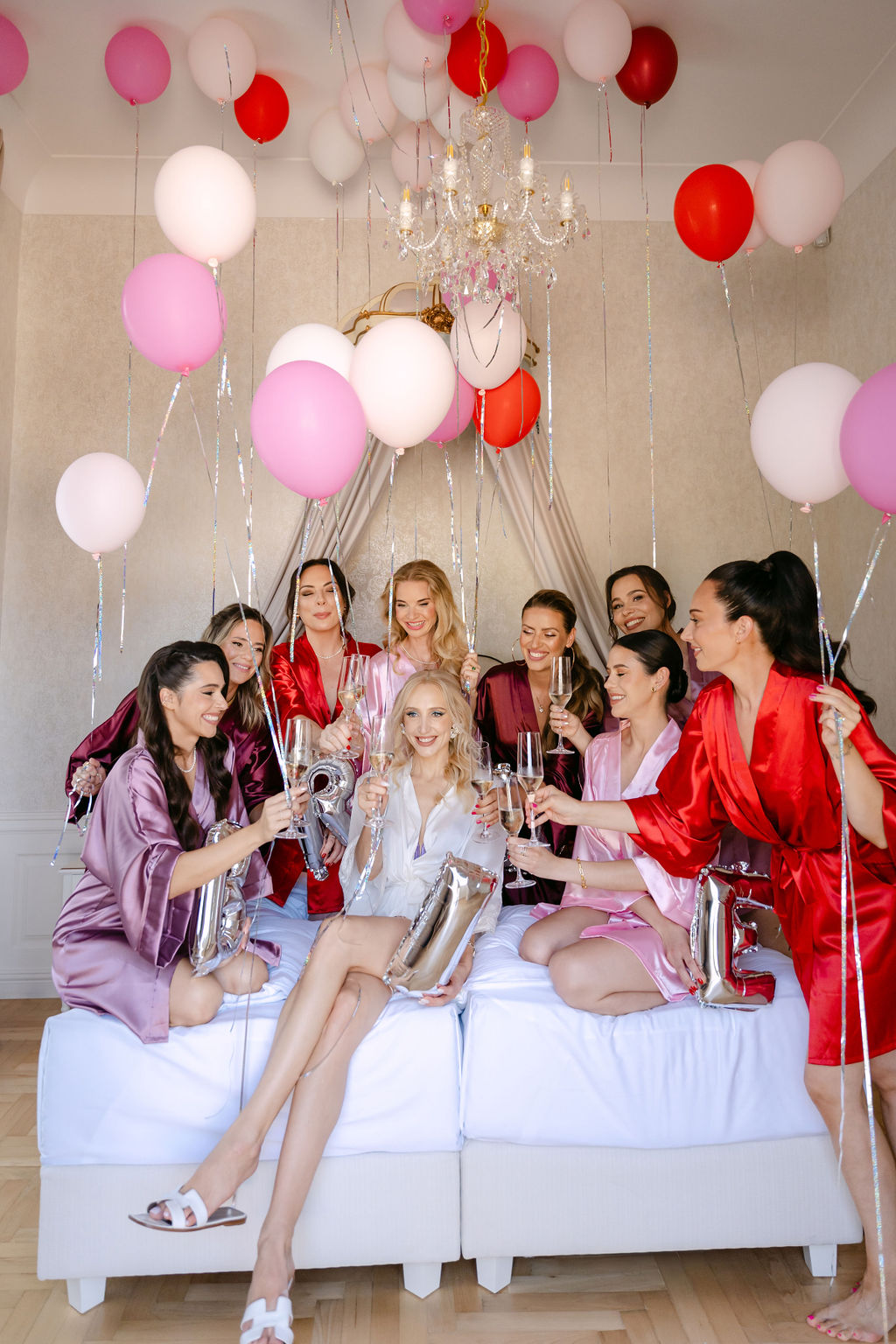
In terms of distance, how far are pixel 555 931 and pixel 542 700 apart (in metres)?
0.98

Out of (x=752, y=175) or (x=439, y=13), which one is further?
(x=752, y=175)

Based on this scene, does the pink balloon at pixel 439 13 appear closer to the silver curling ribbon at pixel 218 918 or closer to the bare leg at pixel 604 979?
the silver curling ribbon at pixel 218 918

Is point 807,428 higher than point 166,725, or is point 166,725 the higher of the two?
point 807,428

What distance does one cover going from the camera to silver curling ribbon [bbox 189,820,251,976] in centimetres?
225

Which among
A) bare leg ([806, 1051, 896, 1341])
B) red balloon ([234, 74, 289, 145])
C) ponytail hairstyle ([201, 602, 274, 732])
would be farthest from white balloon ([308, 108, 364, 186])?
bare leg ([806, 1051, 896, 1341])

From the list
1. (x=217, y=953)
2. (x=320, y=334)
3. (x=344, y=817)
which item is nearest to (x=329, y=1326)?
(x=217, y=953)

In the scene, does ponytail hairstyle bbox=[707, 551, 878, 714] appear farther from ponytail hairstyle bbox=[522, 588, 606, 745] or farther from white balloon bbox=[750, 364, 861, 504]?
ponytail hairstyle bbox=[522, 588, 606, 745]

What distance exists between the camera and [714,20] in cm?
338

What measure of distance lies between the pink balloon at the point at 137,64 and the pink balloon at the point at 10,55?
0.28m

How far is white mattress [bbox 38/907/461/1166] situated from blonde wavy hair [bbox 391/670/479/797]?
75cm

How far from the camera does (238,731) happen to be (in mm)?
3168

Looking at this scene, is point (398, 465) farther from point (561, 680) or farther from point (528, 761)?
point (528, 761)

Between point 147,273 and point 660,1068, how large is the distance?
2463 millimetres

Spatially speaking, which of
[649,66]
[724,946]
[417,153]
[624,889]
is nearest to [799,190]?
[649,66]
